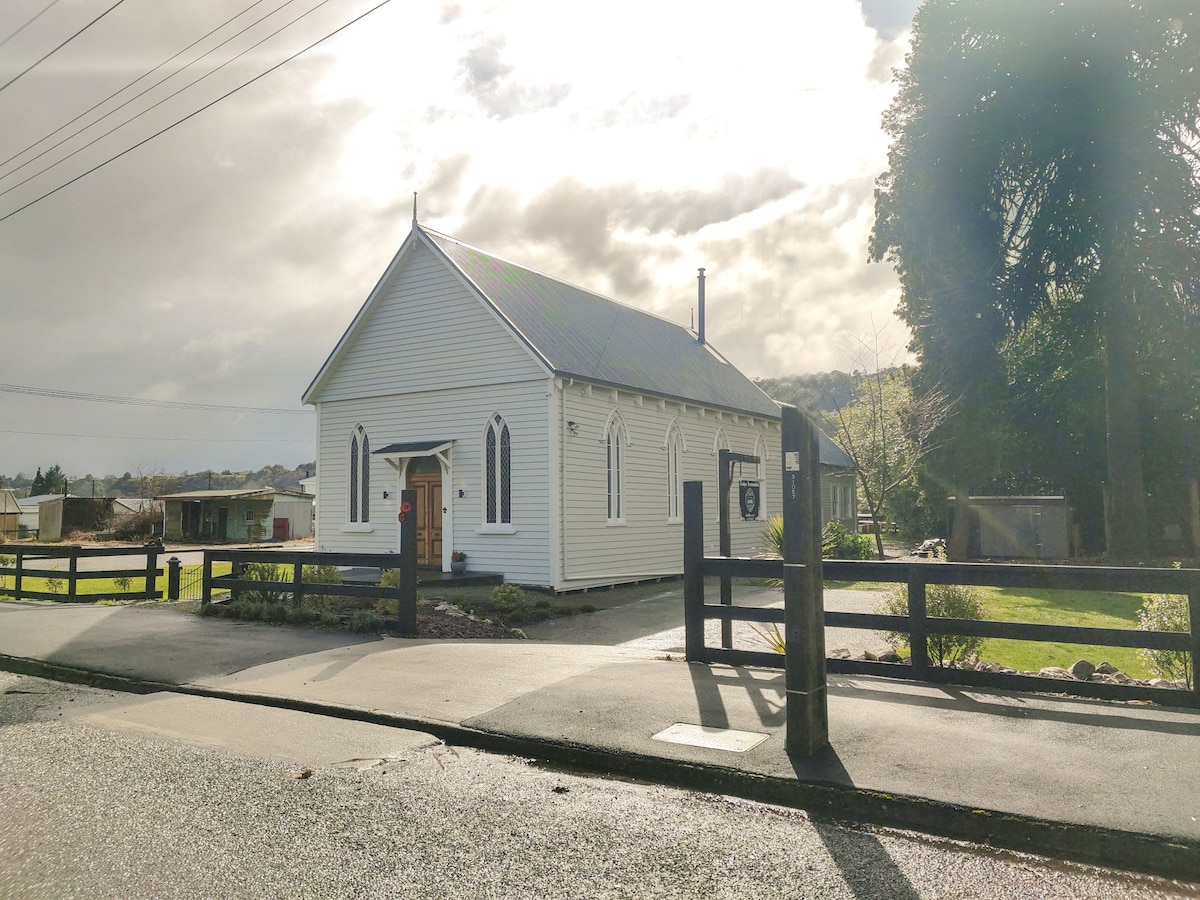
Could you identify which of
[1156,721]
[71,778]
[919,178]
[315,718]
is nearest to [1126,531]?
[919,178]

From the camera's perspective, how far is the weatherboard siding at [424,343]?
1933 centimetres

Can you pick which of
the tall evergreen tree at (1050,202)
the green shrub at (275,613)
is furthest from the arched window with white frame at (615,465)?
the tall evergreen tree at (1050,202)

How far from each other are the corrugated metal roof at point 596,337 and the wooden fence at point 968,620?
975cm

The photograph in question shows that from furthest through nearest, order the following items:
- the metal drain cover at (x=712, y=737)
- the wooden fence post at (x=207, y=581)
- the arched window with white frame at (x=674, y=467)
Result: the arched window with white frame at (x=674, y=467), the wooden fence post at (x=207, y=581), the metal drain cover at (x=712, y=737)

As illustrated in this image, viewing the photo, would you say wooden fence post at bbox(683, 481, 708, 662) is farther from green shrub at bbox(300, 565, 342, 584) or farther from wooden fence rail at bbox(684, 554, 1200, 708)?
green shrub at bbox(300, 565, 342, 584)

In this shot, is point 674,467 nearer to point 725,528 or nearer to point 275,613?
point 275,613

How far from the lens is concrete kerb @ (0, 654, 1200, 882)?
4348mm

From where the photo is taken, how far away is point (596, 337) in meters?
23.0

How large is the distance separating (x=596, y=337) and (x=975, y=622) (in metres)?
16.3

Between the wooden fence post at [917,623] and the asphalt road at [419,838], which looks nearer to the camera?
the asphalt road at [419,838]

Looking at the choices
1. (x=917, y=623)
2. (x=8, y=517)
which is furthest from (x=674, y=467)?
(x=8, y=517)

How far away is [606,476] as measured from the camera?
20062 millimetres

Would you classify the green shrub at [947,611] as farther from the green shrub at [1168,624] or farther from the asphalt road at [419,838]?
the asphalt road at [419,838]

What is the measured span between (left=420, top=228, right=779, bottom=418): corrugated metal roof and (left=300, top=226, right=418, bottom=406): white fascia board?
0.74m
